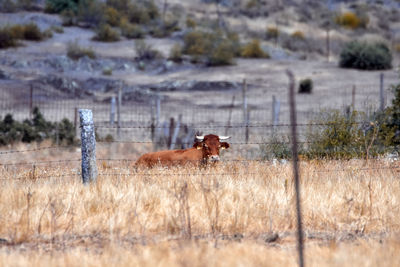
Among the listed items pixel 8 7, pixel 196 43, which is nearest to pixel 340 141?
pixel 196 43

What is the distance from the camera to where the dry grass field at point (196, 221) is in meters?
6.23

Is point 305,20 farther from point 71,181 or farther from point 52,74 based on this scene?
point 71,181

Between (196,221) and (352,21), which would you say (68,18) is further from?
(196,221)

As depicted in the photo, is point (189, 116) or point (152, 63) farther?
point (152, 63)

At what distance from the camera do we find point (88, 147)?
368 inches

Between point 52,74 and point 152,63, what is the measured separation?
8.25m

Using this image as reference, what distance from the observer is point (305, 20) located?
226 feet

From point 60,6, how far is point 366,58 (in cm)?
2976

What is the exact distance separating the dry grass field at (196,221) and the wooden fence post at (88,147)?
21 centimetres

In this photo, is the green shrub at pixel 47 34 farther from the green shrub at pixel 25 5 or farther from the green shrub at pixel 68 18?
the green shrub at pixel 25 5

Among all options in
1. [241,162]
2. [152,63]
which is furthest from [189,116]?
[241,162]

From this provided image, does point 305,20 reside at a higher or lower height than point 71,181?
higher

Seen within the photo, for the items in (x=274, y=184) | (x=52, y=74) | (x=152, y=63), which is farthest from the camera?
(x=152, y=63)

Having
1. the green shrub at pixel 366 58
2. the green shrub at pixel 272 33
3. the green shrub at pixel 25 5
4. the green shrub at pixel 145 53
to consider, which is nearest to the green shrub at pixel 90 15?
the green shrub at pixel 25 5
